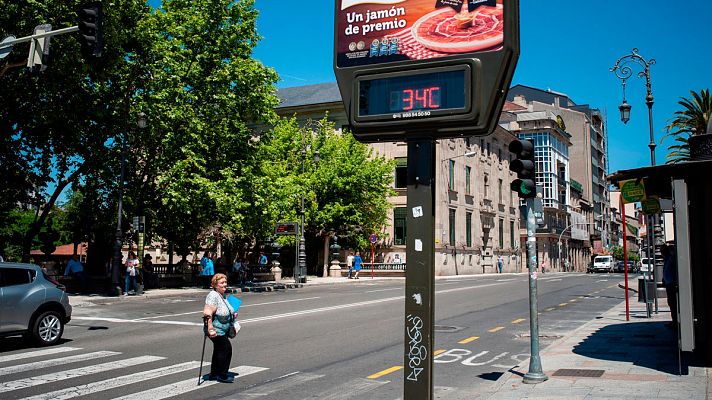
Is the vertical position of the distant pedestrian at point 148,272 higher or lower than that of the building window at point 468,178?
lower

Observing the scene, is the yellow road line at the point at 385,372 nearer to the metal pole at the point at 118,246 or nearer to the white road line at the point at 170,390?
the white road line at the point at 170,390

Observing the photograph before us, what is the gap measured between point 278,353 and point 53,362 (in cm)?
365

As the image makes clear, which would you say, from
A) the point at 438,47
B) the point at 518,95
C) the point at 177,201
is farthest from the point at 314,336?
the point at 518,95

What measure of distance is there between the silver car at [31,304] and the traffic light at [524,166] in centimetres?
907

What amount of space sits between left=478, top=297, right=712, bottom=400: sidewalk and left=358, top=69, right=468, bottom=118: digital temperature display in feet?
14.5

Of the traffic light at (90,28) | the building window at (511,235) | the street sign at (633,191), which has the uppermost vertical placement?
the traffic light at (90,28)

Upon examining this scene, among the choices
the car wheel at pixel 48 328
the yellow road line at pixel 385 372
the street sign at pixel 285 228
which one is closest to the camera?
the yellow road line at pixel 385 372

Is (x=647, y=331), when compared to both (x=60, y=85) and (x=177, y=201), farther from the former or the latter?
(x=60, y=85)

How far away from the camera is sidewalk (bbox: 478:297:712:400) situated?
7086mm

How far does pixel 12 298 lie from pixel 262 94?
2107cm

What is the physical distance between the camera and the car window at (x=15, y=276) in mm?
10938

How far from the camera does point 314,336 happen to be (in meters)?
12.7

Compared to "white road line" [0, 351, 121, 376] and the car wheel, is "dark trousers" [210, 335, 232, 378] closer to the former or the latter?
"white road line" [0, 351, 121, 376]

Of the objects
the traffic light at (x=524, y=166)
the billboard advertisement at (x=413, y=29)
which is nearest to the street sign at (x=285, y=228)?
the traffic light at (x=524, y=166)
